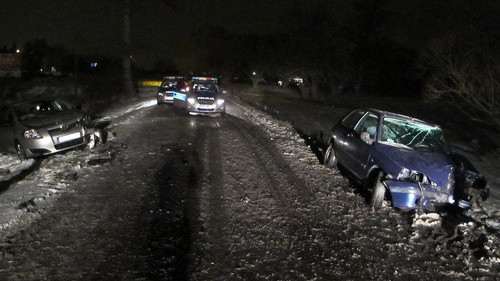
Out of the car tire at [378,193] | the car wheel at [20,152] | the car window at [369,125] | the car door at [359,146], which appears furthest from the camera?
the car wheel at [20,152]

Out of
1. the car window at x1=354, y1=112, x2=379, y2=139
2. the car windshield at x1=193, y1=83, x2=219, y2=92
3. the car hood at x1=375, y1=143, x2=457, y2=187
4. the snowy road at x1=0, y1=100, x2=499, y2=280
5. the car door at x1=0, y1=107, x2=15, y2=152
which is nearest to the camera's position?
the snowy road at x1=0, y1=100, x2=499, y2=280

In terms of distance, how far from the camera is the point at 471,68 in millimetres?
20844

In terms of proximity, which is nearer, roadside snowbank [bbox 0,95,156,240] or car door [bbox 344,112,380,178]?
roadside snowbank [bbox 0,95,156,240]

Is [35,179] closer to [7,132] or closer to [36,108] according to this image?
[7,132]

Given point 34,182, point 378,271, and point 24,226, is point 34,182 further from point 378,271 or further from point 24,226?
point 378,271

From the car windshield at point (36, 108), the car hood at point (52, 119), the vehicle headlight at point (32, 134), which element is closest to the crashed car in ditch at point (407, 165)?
the car hood at point (52, 119)

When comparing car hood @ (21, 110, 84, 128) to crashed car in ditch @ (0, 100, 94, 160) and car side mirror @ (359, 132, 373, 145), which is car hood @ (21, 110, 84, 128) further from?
car side mirror @ (359, 132, 373, 145)

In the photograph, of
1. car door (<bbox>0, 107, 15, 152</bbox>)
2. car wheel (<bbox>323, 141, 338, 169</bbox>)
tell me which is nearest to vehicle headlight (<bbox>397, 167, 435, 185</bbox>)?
car wheel (<bbox>323, 141, 338, 169</bbox>)

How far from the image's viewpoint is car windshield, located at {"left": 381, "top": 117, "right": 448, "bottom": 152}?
321 inches

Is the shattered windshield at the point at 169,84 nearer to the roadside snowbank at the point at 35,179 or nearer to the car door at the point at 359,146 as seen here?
the roadside snowbank at the point at 35,179

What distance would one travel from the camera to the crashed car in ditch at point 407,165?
23.1 feet

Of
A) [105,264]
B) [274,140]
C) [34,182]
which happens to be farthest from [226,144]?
[105,264]

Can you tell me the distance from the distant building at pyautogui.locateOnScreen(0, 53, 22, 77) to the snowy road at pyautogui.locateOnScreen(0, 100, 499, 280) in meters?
71.8

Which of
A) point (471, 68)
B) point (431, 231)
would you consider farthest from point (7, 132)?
point (471, 68)
